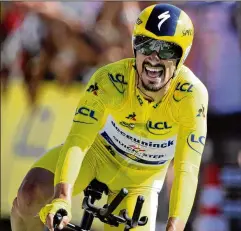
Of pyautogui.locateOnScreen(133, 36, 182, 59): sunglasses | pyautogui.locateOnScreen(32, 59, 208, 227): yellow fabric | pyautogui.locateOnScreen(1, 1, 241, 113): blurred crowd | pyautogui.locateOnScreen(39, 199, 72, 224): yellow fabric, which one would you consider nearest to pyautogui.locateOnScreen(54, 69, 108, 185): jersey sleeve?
pyautogui.locateOnScreen(32, 59, 208, 227): yellow fabric

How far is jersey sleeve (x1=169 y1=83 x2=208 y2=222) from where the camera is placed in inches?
206

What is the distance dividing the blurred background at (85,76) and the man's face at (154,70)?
3.49m

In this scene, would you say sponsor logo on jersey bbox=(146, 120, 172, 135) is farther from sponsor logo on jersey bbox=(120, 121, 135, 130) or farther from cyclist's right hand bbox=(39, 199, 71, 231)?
Result: cyclist's right hand bbox=(39, 199, 71, 231)

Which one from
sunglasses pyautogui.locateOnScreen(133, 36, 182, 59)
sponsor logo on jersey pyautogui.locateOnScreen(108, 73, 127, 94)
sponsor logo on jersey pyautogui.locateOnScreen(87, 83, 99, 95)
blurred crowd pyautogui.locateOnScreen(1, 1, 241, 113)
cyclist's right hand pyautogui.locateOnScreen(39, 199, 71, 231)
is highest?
blurred crowd pyautogui.locateOnScreen(1, 1, 241, 113)

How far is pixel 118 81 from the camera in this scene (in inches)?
229

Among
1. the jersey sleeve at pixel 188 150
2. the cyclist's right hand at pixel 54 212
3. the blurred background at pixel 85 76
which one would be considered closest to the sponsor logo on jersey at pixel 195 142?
the jersey sleeve at pixel 188 150

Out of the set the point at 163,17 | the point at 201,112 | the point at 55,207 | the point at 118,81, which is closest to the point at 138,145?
the point at 118,81

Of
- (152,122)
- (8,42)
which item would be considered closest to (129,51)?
(8,42)

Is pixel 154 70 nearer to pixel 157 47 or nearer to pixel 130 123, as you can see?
pixel 157 47

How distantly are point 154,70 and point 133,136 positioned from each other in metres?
0.87

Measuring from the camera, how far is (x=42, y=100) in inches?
394

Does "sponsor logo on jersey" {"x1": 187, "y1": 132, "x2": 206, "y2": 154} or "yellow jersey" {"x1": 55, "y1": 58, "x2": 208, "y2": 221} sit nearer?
"yellow jersey" {"x1": 55, "y1": 58, "x2": 208, "y2": 221}

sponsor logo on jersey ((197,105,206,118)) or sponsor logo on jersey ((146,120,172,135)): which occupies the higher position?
sponsor logo on jersey ((197,105,206,118))

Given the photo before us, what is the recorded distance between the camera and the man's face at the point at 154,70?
5.45 m
